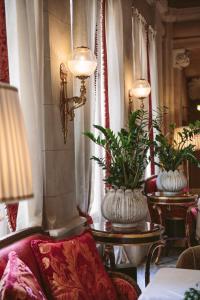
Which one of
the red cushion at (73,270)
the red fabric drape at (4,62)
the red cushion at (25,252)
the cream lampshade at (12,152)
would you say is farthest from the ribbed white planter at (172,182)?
the cream lampshade at (12,152)

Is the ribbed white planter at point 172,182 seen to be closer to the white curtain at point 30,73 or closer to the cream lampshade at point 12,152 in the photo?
the white curtain at point 30,73

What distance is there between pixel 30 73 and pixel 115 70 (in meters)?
2.17

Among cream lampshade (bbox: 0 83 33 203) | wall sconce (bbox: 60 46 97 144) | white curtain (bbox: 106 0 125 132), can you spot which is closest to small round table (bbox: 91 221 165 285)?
wall sconce (bbox: 60 46 97 144)

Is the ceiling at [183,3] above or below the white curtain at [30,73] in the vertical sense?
above

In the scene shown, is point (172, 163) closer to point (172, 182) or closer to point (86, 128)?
point (172, 182)

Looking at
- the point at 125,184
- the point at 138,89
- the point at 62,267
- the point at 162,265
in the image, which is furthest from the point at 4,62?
the point at 162,265

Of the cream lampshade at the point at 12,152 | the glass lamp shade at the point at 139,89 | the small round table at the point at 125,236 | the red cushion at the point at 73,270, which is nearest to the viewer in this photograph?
the cream lampshade at the point at 12,152

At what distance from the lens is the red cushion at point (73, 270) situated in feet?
7.32

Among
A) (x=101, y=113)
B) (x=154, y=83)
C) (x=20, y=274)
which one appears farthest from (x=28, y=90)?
(x=154, y=83)

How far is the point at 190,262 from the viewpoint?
273cm

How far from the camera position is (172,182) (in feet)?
16.9

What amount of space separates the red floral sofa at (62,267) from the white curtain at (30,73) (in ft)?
1.21

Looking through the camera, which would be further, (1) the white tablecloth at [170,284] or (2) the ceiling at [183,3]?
(2) the ceiling at [183,3]

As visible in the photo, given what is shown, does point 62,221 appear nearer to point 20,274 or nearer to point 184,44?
point 20,274
